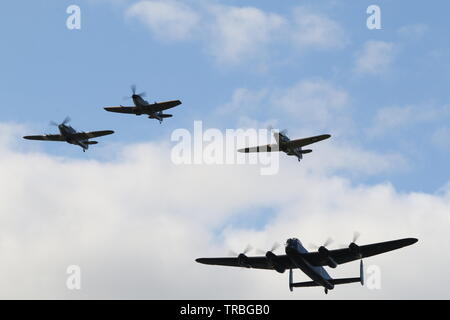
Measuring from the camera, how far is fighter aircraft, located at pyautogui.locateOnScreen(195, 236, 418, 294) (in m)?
68.0

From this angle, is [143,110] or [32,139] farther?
[32,139]

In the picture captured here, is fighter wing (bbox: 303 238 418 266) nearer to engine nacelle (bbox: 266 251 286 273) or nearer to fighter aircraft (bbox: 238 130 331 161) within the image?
engine nacelle (bbox: 266 251 286 273)

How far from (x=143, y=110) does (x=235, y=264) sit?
21.2 meters

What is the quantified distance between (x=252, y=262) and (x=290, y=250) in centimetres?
935

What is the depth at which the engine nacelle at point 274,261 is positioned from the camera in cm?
7081

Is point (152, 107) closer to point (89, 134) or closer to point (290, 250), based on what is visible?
point (89, 134)

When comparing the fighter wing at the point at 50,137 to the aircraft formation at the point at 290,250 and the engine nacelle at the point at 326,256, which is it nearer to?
the aircraft formation at the point at 290,250

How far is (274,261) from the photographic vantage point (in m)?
71.8

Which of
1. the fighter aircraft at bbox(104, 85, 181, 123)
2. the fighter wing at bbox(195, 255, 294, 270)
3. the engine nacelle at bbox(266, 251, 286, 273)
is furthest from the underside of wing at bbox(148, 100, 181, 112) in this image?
the engine nacelle at bbox(266, 251, 286, 273)

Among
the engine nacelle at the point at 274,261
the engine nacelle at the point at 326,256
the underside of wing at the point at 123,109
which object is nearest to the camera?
the engine nacelle at the point at 326,256

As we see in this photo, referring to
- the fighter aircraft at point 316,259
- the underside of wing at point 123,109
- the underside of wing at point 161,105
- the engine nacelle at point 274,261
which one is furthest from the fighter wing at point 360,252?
the underside of wing at point 123,109
